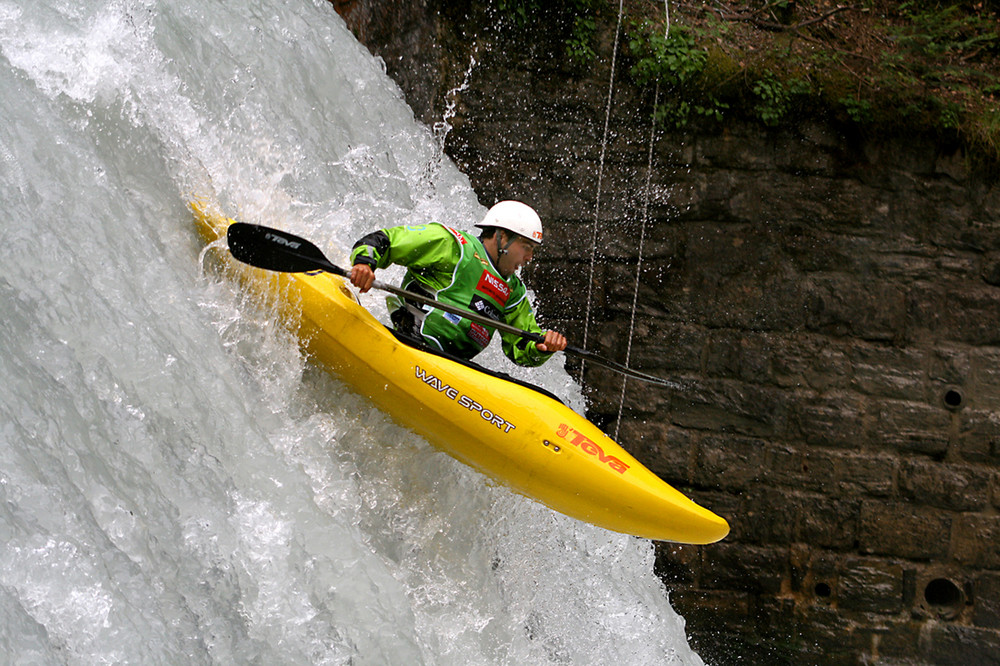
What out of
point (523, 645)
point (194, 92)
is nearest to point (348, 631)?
point (523, 645)


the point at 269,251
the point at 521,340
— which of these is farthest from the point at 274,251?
the point at 521,340

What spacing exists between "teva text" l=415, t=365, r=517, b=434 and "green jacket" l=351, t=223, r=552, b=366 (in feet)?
0.84

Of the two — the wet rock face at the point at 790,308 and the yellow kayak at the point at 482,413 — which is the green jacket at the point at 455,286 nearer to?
the yellow kayak at the point at 482,413

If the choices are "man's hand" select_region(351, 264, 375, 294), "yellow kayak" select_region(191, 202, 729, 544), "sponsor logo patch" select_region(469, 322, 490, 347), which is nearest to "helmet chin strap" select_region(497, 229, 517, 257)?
"sponsor logo patch" select_region(469, 322, 490, 347)

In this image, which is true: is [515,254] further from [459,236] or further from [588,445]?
[588,445]

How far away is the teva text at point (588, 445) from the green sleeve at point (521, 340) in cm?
37

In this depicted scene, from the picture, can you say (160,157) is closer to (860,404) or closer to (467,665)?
(467,665)

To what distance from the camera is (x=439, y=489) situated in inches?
126

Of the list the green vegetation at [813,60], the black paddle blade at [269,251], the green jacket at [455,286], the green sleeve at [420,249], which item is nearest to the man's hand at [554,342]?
the green jacket at [455,286]

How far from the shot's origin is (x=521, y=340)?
324cm

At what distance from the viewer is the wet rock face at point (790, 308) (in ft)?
15.1

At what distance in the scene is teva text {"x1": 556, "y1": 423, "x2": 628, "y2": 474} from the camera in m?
2.91

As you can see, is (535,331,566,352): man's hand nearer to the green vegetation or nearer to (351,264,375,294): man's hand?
(351,264,375,294): man's hand

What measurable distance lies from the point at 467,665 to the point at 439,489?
647 millimetres
